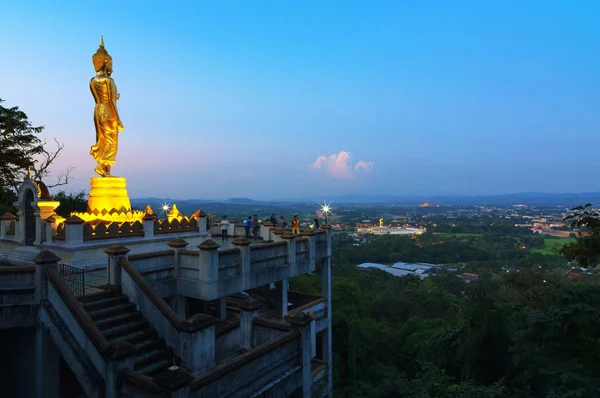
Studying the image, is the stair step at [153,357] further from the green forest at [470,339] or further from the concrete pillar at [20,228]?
the concrete pillar at [20,228]

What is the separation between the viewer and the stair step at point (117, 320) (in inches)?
391

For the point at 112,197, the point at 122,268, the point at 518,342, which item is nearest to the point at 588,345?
the point at 518,342

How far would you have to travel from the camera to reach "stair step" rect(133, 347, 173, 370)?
31.3ft

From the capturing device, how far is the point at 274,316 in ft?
61.9

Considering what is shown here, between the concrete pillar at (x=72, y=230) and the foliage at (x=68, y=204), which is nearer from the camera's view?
the concrete pillar at (x=72, y=230)

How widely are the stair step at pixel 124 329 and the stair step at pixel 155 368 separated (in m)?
1.11

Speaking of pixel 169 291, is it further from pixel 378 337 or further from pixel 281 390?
pixel 378 337

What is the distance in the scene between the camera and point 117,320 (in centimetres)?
1033

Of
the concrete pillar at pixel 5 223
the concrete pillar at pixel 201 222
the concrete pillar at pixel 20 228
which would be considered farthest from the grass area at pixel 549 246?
the concrete pillar at pixel 5 223

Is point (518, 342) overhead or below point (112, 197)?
below

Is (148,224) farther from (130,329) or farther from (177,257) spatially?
(130,329)

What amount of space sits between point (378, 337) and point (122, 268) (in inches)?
1026

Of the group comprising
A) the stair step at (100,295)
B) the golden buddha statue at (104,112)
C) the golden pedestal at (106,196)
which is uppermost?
the golden buddha statue at (104,112)

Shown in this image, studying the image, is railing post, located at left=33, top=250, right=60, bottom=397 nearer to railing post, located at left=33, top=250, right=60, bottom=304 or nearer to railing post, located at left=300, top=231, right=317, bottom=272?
railing post, located at left=33, top=250, right=60, bottom=304
